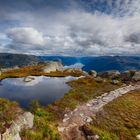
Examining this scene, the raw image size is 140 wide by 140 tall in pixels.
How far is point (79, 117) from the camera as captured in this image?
3888cm

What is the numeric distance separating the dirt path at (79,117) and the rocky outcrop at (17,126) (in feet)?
16.1

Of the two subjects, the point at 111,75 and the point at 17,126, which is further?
the point at 111,75

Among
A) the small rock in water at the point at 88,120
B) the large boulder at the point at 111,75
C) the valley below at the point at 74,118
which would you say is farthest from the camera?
the large boulder at the point at 111,75

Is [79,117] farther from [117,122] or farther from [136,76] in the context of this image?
[136,76]

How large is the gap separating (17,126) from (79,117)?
13600 mm

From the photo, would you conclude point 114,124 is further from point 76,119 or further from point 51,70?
point 51,70

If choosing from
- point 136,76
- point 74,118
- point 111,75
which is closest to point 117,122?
point 74,118

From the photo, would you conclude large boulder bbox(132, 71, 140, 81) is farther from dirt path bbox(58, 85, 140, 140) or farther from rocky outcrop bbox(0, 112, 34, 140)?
rocky outcrop bbox(0, 112, 34, 140)

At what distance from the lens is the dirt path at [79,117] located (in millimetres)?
32219

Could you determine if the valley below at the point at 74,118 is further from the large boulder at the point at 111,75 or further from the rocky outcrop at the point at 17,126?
the large boulder at the point at 111,75

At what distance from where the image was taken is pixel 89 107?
4478cm

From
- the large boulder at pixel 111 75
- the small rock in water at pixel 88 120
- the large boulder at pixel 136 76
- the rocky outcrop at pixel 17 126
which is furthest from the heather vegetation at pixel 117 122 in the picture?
the large boulder at pixel 111 75

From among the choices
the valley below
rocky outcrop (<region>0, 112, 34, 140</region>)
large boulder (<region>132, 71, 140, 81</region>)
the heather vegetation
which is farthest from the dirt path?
large boulder (<region>132, 71, 140, 81</region>)

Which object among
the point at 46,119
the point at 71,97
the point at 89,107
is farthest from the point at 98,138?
the point at 71,97
